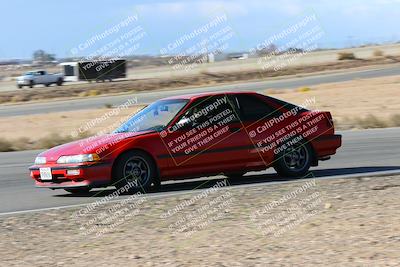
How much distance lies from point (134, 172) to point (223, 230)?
10.9 ft

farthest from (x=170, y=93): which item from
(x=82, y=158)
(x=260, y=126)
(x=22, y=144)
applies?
(x=82, y=158)

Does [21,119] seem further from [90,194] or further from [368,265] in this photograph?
[368,265]

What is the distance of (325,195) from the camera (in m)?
10.6

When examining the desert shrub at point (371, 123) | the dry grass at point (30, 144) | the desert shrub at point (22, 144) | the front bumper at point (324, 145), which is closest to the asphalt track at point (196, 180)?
the front bumper at point (324, 145)

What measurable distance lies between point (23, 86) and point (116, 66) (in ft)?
26.2

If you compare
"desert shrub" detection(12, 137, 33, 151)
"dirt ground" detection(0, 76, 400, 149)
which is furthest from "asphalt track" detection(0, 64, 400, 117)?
"desert shrub" detection(12, 137, 33, 151)

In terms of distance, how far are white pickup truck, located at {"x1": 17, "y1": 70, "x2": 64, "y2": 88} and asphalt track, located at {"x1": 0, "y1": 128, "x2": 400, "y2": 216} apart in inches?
1978

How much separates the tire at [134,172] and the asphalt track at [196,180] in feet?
0.79

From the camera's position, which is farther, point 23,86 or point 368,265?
point 23,86

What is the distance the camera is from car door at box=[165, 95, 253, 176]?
38.7 feet

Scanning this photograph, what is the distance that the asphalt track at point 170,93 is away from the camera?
1661 inches

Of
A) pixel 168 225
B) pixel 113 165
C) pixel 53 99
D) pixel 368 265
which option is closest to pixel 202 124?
pixel 113 165

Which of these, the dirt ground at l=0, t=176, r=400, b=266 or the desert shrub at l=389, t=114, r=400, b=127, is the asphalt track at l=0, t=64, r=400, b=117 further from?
the dirt ground at l=0, t=176, r=400, b=266

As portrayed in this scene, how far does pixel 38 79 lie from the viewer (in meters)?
69.0
